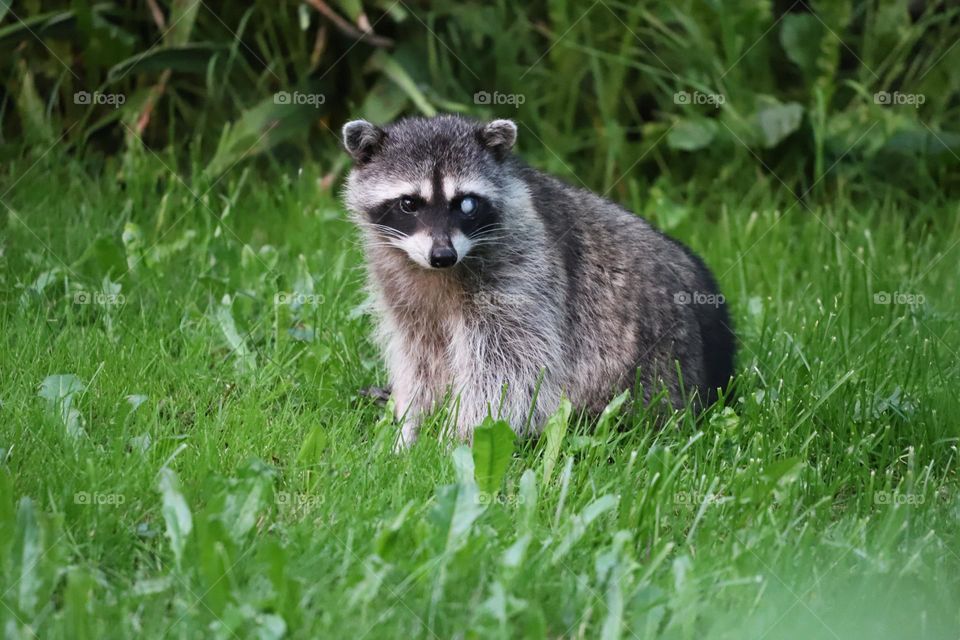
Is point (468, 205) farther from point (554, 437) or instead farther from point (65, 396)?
point (65, 396)

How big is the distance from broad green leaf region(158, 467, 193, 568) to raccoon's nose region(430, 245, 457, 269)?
1385 millimetres

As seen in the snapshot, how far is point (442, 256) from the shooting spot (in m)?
4.23

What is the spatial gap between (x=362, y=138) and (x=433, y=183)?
0.41m

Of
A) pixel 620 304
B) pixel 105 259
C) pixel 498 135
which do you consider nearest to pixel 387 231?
pixel 498 135

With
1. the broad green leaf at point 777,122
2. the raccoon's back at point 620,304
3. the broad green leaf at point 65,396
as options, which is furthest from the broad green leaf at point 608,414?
the broad green leaf at point 777,122

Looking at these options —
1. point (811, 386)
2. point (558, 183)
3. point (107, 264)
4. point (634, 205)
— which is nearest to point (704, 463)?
point (811, 386)

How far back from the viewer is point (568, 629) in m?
2.97

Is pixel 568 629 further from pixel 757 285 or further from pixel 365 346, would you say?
pixel 757 285

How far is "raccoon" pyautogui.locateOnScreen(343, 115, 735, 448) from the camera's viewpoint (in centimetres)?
453

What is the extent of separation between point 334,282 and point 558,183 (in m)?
1.14

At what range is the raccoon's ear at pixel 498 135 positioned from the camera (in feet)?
15.1

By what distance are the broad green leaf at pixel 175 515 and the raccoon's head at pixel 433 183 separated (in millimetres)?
1429

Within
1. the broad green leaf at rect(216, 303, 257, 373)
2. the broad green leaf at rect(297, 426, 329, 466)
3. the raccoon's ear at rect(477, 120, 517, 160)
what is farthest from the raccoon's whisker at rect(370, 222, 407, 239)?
the broad green leaf at rect(297, 426, 329, 466)

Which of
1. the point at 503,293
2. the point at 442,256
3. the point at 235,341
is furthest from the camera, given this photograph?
the point at 235,341
